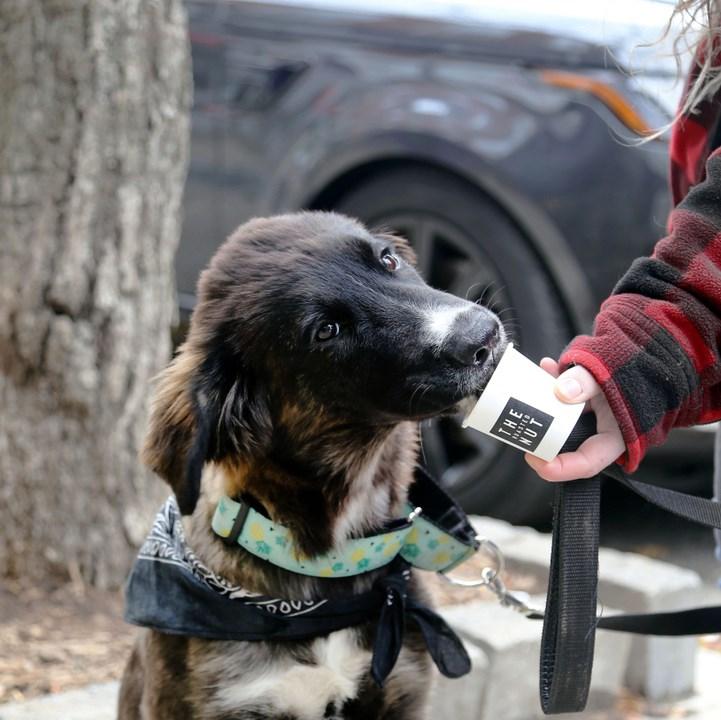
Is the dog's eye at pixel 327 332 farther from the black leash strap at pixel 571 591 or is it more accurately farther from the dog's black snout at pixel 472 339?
the black leash strap at pixel 571 591

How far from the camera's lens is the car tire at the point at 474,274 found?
4758 millimetres

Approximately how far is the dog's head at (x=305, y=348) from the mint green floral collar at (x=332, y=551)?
5.6 inches

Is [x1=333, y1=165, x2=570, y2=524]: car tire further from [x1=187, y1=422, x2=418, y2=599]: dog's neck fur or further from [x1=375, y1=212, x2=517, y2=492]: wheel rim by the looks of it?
[x1=187, y1=422, x2=418, y2=599]: dog's neck fur

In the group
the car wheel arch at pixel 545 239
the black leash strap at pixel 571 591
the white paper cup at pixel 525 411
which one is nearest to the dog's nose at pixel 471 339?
the white paper cup at pixel 525 411

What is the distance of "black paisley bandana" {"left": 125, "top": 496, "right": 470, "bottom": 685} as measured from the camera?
256 centimetres

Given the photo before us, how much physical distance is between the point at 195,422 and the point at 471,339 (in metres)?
0.61

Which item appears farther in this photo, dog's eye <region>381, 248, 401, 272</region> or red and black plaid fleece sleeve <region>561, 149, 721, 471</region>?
dog's eye <region>381, 248, 401, 272</region>

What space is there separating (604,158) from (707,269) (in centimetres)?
268

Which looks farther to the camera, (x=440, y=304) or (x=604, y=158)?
(x=604, y=158)

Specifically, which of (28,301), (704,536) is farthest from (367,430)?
(704,536)

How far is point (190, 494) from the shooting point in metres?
2.39

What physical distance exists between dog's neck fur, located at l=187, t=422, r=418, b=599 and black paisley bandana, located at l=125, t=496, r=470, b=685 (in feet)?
0.14

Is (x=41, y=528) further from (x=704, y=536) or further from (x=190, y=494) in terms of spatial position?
(x=704, y=536)

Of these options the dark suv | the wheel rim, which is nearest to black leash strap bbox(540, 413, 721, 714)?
the dark suv
